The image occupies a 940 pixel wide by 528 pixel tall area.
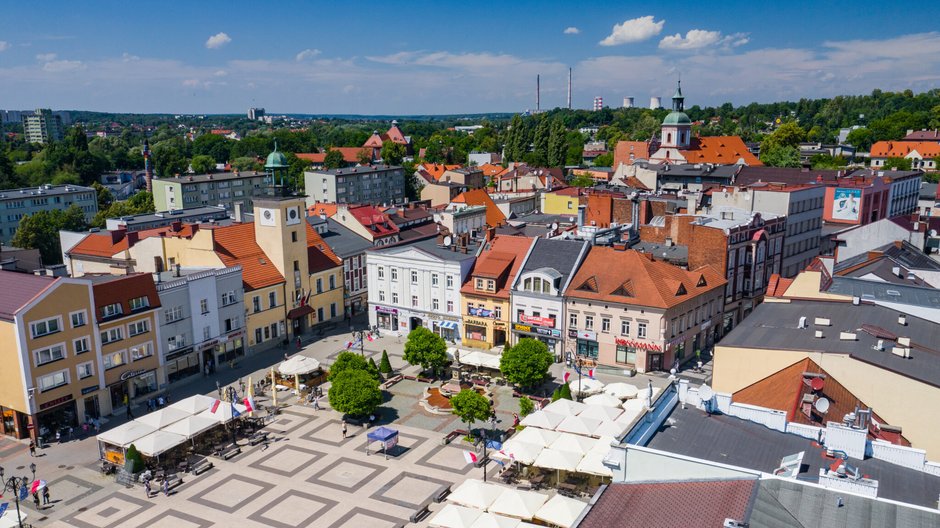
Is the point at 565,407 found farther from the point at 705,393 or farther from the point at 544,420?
the point at 705,393

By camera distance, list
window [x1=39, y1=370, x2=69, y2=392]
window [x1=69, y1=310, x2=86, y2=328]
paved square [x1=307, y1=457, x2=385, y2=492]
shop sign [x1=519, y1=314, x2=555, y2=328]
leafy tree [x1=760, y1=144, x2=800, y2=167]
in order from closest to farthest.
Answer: paved square [x1=307, y1=457, x2=385, y2=492] < window [x1=39, y1=370, x2=69, y2=392] < window [x1=69, y1=310, x2=86, y2=328] < shop sign [x1=519, y1=314, x2=555, y2=328] < leafy tree [x1=760, y1=144, x2=800, y2=167]

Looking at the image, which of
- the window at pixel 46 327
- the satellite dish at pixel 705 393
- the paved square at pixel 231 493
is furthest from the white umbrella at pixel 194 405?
the satellite dish at pixel 705 393

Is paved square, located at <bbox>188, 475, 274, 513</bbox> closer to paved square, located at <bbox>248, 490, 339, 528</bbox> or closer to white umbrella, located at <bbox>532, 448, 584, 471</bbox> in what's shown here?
paved square, located at <bbox>248, 490, 339, 528</bbox>

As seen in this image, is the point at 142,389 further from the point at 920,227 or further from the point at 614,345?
the point at 920,227

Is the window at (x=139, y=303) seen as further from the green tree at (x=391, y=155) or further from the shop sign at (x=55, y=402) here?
the green tree at (x=391, y=155)

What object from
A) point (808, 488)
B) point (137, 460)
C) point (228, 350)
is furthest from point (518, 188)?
point (808, 488)

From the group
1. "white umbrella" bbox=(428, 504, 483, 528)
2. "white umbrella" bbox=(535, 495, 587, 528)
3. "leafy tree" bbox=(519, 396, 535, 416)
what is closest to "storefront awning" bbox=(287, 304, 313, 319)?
"leafy tree" bbox=(519, 396, 535, 416)
